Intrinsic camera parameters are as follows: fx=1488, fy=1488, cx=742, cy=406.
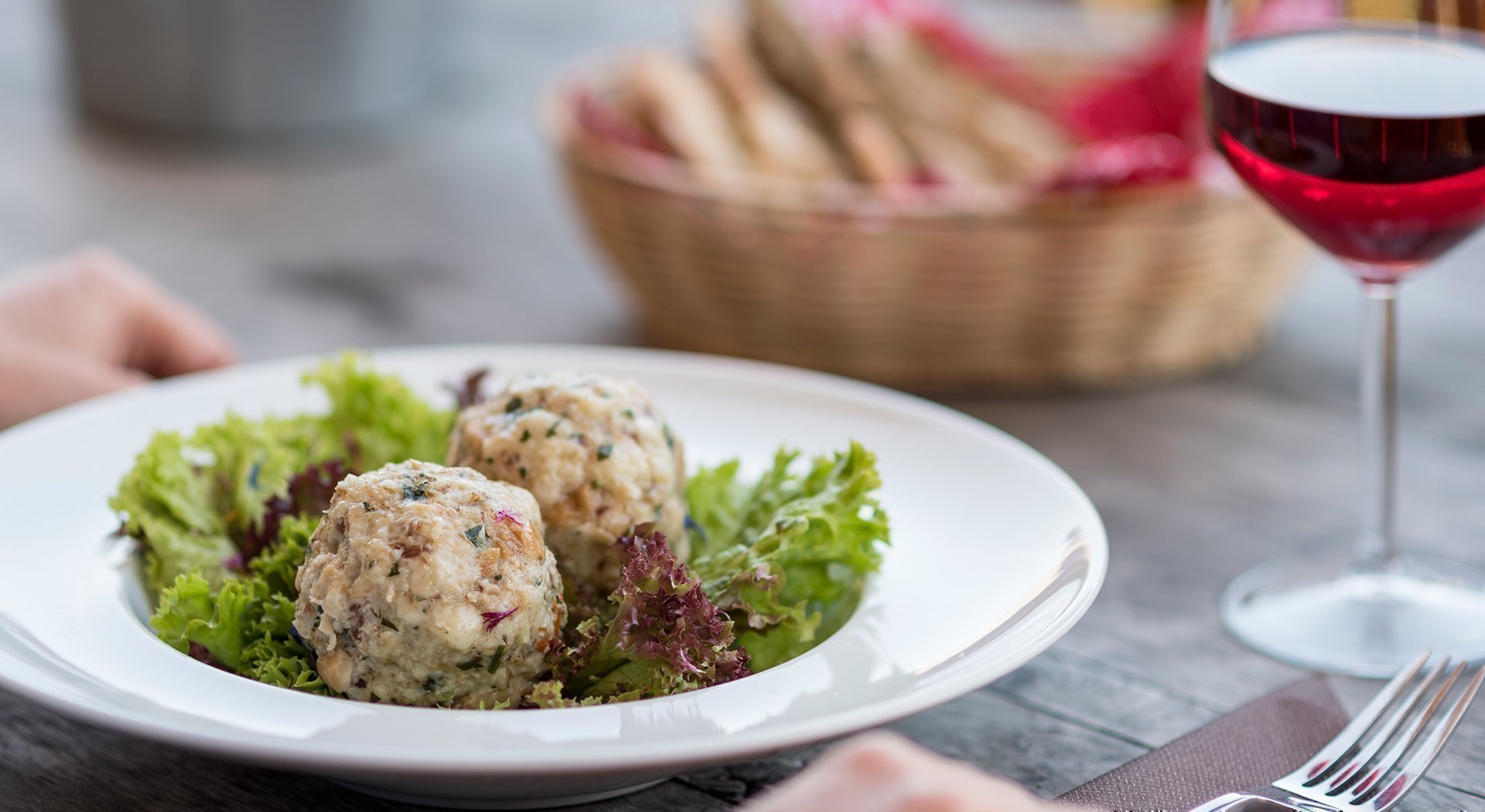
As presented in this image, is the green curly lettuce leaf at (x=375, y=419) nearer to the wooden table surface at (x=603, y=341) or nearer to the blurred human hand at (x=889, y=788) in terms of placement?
the wooden table surface at (x=603, y=341)

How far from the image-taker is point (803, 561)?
166cm

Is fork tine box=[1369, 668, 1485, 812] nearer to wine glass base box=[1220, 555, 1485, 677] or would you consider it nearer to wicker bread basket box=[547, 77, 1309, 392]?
wine glass base box=[1220, 555, 1485, 677]

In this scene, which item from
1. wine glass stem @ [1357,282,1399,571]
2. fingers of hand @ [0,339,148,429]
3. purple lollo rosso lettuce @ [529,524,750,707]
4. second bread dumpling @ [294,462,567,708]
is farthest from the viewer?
fingers of hand @ [0,339,148,429]

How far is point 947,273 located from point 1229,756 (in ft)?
4.55

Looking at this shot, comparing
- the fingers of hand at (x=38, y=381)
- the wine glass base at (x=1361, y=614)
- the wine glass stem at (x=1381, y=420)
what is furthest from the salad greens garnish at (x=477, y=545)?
the wine glass stem at (x=1381, y=420)

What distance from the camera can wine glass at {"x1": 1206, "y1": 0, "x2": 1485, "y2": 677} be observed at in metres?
1.71

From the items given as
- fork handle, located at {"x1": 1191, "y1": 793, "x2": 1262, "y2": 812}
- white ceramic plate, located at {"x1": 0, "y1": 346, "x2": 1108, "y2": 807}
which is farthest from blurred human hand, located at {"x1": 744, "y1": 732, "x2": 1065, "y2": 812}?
fork handle, located at {"x1": 1191, "y1": 793, "x2": 1262, "y2": 812}

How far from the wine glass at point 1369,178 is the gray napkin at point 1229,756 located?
0.63ft

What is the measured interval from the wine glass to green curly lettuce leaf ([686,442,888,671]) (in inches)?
23.4

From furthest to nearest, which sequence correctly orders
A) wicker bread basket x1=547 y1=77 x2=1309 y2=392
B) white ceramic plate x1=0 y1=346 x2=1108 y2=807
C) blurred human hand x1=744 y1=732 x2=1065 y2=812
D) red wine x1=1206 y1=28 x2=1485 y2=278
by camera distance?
1. wicker bread basket x1=547 y1=77 x2=1309 y2=392
2. red wine x1=1206 y1=28 x2=1485 y2=278
3. white ceramic plate x1=0 y1=346 x2=1108 y2=807
4. blurred human hand x1=744 y1=732 x2=1065 y2=812

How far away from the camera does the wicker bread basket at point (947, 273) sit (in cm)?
270

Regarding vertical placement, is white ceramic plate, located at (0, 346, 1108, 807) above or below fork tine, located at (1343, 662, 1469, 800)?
above

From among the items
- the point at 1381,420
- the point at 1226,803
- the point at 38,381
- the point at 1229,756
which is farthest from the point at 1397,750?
the point at 38,381

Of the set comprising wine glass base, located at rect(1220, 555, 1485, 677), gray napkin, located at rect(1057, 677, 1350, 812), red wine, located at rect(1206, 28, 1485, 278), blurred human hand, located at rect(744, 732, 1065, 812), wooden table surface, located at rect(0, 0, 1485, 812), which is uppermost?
red wine, located at rect(1206, 28, 1485, 278)
